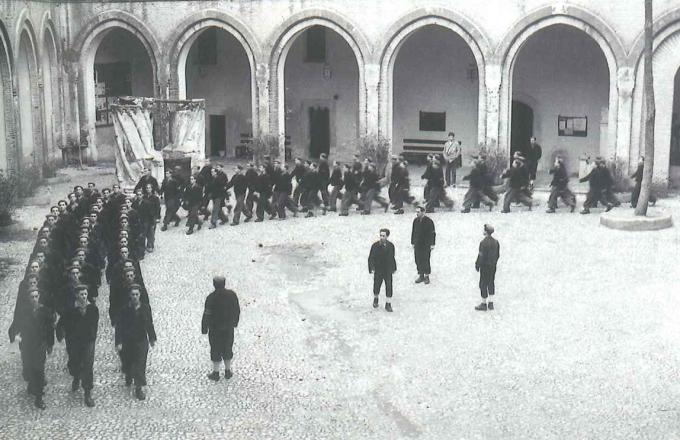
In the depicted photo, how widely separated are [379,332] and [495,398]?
9.19 ft

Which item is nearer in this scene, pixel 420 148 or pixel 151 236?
pixel 151 236

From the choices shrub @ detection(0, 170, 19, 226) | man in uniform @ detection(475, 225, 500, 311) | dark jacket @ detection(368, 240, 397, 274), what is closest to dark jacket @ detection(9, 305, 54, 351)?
dark jacket @ detection(368, 240, 397, 274)

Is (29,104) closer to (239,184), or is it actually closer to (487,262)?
(239,184)

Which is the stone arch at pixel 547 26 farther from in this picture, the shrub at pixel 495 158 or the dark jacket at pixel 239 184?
the dark jacket at pixel 239 184

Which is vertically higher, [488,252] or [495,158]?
[495,158]

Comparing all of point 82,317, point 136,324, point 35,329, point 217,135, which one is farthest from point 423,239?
point 217,135

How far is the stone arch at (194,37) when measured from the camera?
28.3 m

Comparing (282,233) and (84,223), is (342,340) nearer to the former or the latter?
(84,223)

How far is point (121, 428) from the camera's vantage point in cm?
1095

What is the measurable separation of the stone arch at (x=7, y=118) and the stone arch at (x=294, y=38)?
7.05m

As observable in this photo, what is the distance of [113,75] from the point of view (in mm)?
31984

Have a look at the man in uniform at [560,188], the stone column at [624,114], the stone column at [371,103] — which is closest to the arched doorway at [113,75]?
the stone column at [371,103]

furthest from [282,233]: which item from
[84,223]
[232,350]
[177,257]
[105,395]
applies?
[105,395]

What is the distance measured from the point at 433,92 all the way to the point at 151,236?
14017 millimetres
